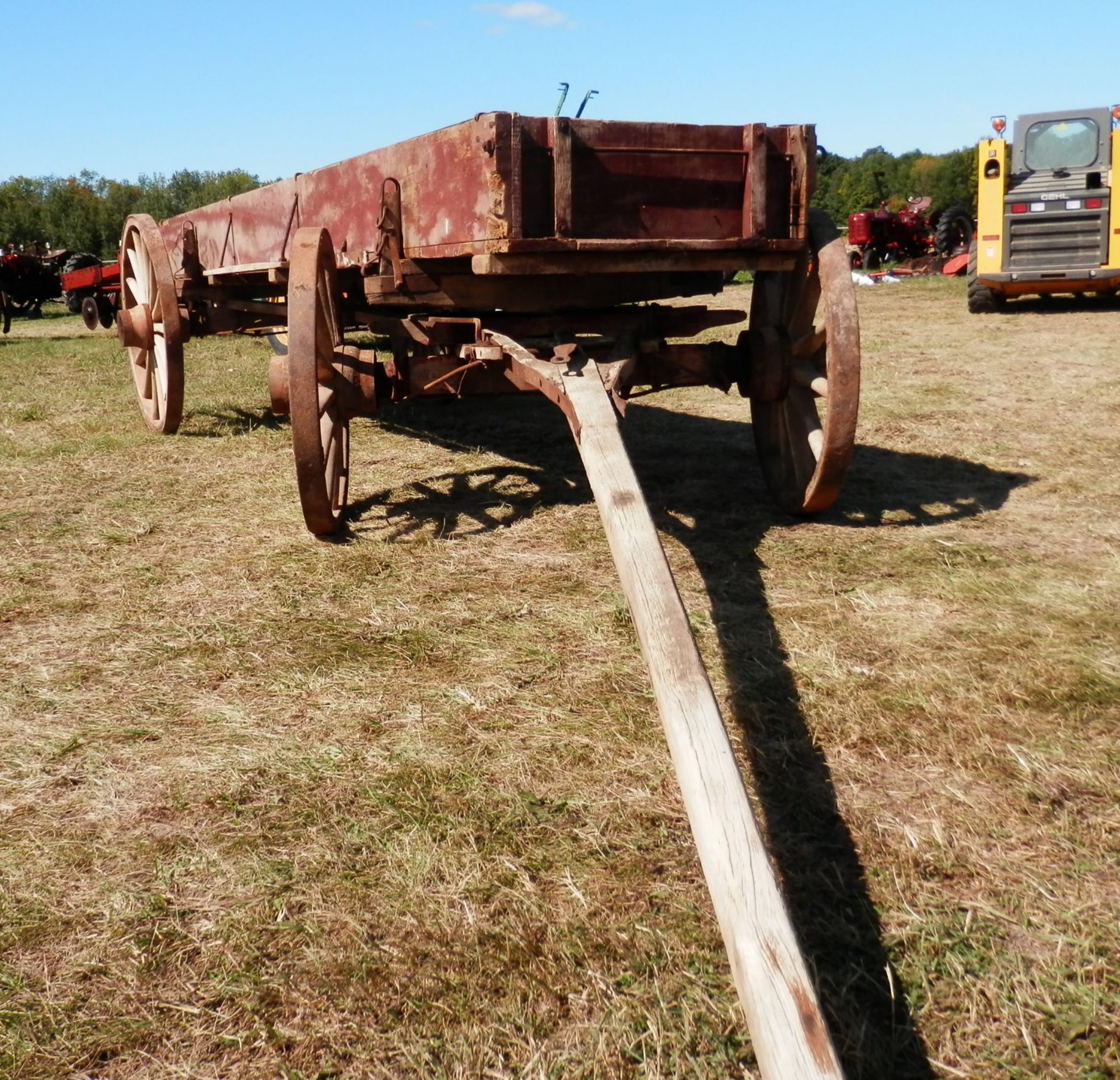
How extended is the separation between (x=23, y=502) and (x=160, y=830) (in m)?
3.19

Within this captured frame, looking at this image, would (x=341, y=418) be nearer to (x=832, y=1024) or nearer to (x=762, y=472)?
(x=762, y=472)

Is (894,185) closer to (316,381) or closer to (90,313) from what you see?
(90,313)

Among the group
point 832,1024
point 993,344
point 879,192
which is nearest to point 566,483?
point 832,1024

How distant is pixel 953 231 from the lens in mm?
18594

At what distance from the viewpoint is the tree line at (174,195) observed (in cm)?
3278

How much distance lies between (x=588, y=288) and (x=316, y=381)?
1.18 metres

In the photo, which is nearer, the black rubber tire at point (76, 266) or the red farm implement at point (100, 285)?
the red farm implement at point (100, 285)

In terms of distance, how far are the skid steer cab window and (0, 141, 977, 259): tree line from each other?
6509mm

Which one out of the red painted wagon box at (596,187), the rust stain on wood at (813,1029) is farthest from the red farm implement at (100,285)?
the rust stain on wood at (813,1029)

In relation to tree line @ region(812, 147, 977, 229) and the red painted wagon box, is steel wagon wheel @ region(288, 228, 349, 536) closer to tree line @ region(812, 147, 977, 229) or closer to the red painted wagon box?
the red painted wagon box

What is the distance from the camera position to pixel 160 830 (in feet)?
7.36

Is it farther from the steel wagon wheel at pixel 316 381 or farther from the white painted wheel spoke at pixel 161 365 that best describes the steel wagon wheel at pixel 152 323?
the steel wagon wheel at pixel 316 381

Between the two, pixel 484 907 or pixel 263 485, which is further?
pixel 263 485

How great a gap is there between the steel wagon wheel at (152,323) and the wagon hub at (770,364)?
Answer: 3.16 metres
